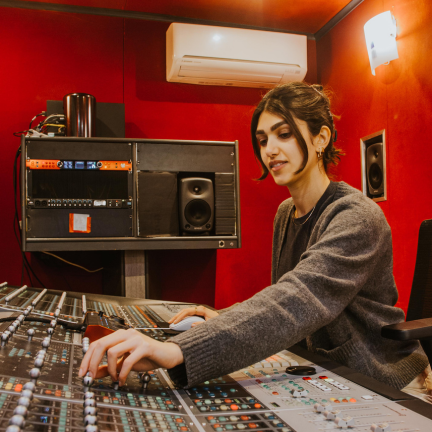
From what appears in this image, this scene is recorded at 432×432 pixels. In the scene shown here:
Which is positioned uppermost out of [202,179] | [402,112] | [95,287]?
[402,112]

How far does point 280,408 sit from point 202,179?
204 centimetres

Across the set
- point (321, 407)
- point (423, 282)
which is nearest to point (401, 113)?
point (423, 282)

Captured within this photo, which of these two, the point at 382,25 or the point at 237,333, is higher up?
the point at 382,25

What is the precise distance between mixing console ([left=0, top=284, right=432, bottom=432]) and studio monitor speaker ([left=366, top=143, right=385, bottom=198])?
213 cm

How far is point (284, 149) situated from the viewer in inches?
49.7

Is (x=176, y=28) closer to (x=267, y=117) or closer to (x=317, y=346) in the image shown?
(x=267, y=117)

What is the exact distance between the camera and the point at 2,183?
2.91 meters

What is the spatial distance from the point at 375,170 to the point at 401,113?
Answer: 0.40 meters

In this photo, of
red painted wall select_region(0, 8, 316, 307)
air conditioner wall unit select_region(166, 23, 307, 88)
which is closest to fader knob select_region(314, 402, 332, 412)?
red painted wall select_region(0, 8, 316, 307)

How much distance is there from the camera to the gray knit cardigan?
0.68m

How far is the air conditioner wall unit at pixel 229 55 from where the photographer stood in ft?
9.70

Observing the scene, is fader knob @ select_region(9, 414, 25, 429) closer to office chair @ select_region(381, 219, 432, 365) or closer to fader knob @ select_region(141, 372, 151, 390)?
fader knob @ select_region(141, 372, 151, 390)

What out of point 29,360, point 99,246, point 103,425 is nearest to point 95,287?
point 99,246

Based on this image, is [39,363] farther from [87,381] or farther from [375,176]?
[375,176]
